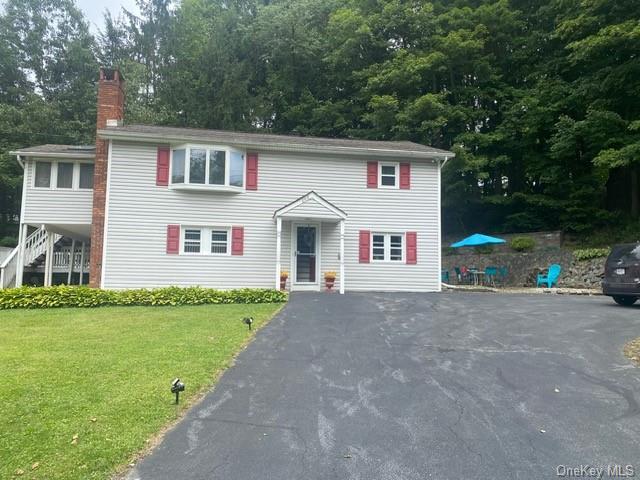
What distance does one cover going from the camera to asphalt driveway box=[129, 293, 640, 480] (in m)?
3.52

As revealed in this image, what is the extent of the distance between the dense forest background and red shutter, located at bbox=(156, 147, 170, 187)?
12.6m

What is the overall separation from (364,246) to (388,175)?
2865 mm

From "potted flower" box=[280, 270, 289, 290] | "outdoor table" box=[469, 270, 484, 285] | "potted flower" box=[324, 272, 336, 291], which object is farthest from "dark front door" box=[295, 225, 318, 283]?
"outdoor table" box=[469, 270, 484, 285]

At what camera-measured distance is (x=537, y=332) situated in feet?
27.8

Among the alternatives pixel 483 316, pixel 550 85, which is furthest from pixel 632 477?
pixel 550 85

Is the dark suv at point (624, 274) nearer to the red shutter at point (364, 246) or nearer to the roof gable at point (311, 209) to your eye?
the red shutter at point (364, 246)

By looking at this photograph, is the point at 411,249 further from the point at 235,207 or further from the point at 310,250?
the point at 235,207

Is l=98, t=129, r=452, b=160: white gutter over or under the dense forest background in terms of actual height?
under

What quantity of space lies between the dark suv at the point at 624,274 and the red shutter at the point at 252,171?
11148mm

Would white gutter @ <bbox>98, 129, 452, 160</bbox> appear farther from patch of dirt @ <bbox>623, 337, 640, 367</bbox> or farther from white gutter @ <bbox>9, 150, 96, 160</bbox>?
patch of dirt @ <bbox>623, 337, 640, 367</bbox>

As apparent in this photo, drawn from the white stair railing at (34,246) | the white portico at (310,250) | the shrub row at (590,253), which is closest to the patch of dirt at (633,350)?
the white portico at (310,250)

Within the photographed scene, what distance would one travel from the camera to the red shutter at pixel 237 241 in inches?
611

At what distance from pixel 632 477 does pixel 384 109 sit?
2287 centimetres

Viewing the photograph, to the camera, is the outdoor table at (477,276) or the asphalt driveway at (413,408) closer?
the asphalt driveway at (413,408)
